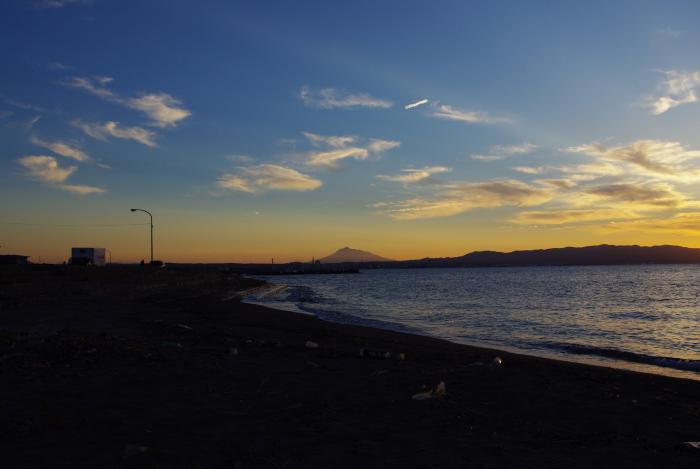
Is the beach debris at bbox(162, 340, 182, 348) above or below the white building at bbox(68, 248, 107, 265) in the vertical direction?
below

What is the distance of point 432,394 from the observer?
8992mm

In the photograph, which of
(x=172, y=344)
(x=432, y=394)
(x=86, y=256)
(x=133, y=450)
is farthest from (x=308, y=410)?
(x=86, y=256)

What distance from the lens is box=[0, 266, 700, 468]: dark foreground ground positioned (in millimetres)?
6141

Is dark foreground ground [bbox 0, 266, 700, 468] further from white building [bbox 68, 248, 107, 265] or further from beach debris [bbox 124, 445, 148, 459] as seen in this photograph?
white building [bbox 68, 248, 107, 265]

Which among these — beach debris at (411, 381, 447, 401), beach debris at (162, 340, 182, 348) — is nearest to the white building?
beach debris at (162, 340, 182, 348)

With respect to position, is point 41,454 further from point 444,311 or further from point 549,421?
point 444,311

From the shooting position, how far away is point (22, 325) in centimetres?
1777

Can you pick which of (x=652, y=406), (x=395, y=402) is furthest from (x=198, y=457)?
(x=652, y=406)

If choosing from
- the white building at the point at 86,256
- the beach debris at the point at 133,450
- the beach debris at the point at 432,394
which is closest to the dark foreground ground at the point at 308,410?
the beach debris at the point at 133,450

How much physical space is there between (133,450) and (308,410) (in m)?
2.73

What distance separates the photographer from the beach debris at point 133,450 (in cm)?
596

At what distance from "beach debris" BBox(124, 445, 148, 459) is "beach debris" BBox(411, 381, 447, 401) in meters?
4.41

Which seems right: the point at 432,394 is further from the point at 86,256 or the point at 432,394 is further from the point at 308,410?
the point at 86,256

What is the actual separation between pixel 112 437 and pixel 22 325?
13787mm
